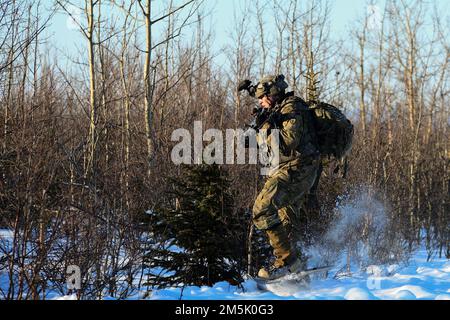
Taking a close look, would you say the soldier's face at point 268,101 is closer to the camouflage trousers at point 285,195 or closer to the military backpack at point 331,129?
the military backpack at point 331,129

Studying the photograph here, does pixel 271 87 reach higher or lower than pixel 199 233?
higher

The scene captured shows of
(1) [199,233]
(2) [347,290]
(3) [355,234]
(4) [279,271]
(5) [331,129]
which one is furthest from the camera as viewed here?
(3) [355,234]

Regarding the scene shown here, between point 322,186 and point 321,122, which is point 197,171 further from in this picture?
point 322,186

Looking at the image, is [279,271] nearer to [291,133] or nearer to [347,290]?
[347,290]

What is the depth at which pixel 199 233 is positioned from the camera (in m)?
5.64

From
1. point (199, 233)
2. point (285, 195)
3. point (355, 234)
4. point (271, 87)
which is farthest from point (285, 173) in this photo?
point (355, 234)

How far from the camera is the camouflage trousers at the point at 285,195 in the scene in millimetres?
5039

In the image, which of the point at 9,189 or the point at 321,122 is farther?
the point at 321,122

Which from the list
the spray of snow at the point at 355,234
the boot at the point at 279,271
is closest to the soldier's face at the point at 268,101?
the boot at the point at 279,271

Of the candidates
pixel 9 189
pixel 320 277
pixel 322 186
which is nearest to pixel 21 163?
pixel 9 189

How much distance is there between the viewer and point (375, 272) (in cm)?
632

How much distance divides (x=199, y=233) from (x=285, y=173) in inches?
44.5

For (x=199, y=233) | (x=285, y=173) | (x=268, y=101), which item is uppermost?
(x=268, y=101)
